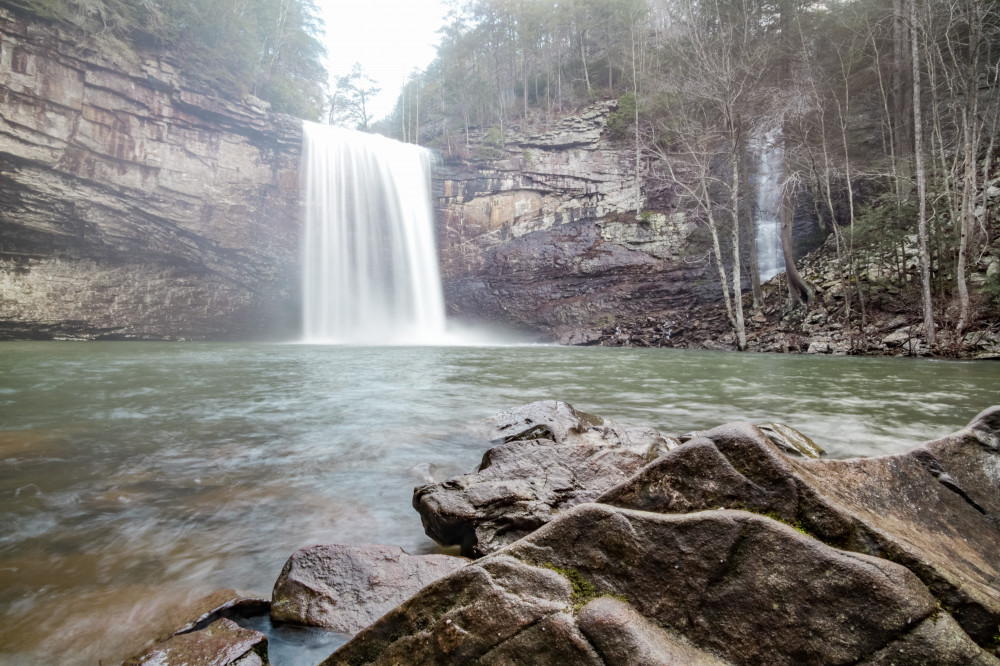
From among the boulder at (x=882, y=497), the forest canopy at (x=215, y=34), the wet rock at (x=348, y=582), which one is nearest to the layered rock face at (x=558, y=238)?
the forest canopy at (x=215, y=34)

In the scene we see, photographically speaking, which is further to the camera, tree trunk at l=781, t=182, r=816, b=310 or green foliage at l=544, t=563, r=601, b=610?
tree trunk at l=781, t=182, r=816, b=310

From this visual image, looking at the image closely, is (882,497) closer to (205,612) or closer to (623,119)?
(205,612)

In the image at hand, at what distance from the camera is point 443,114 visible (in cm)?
3431

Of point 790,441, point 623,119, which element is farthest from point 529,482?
point 623,119

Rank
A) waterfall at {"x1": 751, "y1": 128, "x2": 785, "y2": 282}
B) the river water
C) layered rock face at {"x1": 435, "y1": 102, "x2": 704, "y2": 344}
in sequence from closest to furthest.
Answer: the river water < waterfall at {"x1": 751, "y1": 128, "x2": 785, "y2": 282} < layered rock face at {"x1": 435, "y1": 102, "x2": 704, "y2": 344}

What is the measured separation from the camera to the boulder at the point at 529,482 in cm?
283

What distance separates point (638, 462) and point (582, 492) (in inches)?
23.3

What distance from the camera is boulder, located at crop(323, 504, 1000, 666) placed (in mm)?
1119

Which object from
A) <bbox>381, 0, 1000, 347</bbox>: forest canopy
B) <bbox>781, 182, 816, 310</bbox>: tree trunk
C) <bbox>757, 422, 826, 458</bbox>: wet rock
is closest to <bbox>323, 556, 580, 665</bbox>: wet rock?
<bbox>757, 422, 826, 458</bbox>: wet rock

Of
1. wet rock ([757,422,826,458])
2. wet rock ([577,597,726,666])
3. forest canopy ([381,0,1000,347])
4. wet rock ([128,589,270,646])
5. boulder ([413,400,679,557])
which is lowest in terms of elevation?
wet rock ([128,589,270,646])

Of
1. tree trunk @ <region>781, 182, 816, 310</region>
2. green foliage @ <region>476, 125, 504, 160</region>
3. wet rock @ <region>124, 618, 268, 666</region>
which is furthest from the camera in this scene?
green foliage @ <region>476, 125, 504, 160</region>

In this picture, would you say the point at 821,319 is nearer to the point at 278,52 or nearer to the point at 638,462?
the point at 638,462

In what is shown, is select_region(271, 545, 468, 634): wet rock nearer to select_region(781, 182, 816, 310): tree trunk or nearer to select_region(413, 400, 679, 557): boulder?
select_region(413, 400, 679, 557): boulder

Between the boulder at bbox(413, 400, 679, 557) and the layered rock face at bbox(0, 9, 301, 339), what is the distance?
22.3m
